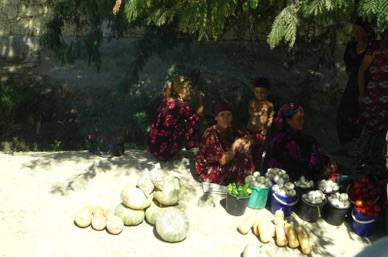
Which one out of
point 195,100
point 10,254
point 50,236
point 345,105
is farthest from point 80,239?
point 345,105

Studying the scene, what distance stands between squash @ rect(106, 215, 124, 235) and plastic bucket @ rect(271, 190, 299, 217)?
1.57 metres

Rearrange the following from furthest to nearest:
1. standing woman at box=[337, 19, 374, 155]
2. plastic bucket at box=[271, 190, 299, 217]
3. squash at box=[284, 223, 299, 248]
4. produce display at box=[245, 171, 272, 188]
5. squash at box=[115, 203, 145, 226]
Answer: standing woman at box=[337, 19, 374, 155] < produce display at box=[245, 171, 272, 188] < plastic bucket at box=[271, 190, 299, 217] < squash at box=[115, 203, 145, 226] < squash at box=[284, 223, 299, 248]

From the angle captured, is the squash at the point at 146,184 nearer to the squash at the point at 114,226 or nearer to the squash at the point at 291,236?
the squash at the point at 114,226

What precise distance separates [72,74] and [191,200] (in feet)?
18.7

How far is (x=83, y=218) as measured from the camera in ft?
15.1

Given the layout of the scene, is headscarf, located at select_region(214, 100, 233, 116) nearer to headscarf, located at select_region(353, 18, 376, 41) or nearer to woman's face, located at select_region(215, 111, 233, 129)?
woman's face, located at select_region(215, 111, 233, 129)

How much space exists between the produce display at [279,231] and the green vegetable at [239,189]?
24cm

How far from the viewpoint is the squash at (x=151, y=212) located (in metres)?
4.73

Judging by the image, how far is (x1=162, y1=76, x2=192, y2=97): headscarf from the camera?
560 centimetres

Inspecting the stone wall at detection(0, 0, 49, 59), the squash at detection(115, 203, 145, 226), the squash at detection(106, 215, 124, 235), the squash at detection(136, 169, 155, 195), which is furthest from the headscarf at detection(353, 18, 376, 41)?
the stone wall at detection(0, 0, 49, 59)

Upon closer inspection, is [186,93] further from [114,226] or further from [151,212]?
[114,226]

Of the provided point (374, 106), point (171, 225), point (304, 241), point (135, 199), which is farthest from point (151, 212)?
point (374, 106)

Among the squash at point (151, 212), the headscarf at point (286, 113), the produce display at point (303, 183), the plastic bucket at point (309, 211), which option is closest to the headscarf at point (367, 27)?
the headscarf at point (286, 113)

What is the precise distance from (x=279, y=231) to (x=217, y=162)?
3.65ft
